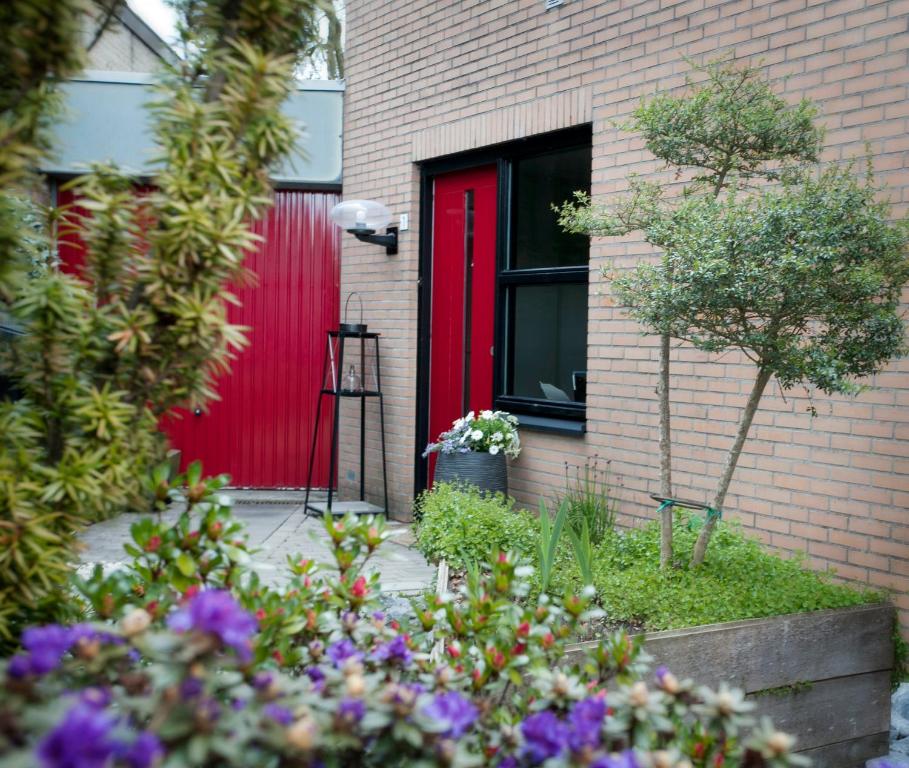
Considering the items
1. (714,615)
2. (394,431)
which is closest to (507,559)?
(714,615)

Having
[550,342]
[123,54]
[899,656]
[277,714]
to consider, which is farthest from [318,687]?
[123,54]

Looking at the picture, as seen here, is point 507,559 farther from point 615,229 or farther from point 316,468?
point 316,468

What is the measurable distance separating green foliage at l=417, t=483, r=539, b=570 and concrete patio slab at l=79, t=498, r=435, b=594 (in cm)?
31

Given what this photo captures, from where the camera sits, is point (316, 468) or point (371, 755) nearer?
point (371, 755)

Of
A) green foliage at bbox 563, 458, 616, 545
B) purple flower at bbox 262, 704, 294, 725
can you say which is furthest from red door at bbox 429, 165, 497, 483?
purple flower at bbox 262, 704, 294, 725

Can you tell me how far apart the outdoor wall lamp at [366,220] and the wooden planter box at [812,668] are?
4.91 m

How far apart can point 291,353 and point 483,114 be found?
10.2 ft

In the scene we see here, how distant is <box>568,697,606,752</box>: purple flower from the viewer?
5.03 ft

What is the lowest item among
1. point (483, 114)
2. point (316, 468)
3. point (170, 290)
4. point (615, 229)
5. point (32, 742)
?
point (316, 468)

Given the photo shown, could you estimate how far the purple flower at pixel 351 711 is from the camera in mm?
1480

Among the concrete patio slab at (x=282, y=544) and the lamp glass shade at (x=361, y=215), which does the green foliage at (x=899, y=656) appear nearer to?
the concrete patio slab at (x=282, y=544)

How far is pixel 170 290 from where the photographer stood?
1929 millimetres

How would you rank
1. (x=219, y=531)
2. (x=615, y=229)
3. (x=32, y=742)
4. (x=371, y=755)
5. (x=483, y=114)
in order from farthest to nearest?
(x=483, y=114) < (x=615, y=229) < (x=219, y=531) < (x=371, y=755) < (x=32, y=742)

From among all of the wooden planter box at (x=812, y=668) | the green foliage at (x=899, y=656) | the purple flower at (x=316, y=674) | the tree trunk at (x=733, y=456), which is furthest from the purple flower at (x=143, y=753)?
the green foliage at (x=899, y=656)
